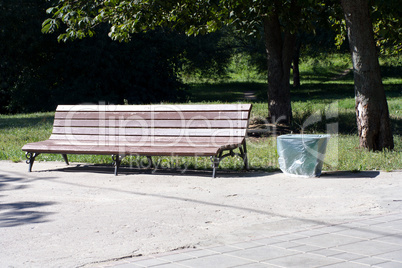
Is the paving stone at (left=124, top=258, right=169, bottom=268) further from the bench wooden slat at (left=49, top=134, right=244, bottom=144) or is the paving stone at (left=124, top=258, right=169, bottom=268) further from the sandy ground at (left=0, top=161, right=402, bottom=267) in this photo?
the bench wooden slat at (left=49, top=134, right=244, bottom=144)

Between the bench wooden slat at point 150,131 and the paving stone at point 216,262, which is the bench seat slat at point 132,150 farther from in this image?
the paving stone at point 216,262

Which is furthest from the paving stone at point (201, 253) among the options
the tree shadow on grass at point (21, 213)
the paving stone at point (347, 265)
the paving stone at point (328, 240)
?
the tree shadow on grass at point (21, 213)

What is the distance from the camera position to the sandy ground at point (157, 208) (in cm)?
444

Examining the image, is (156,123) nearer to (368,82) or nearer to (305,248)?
(368,82)

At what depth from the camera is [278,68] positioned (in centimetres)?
1280

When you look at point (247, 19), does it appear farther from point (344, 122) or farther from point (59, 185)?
point (59, 185)

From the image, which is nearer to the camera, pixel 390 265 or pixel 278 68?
pixel 390 265

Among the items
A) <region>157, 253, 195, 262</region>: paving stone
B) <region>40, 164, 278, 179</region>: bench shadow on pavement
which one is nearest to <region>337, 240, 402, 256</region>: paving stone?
<region>157, 253, 195, 262</region>: paving stone

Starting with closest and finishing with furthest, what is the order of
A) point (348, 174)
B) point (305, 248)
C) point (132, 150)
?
point (305, 248)
point (348, 174)
point (132, 150)

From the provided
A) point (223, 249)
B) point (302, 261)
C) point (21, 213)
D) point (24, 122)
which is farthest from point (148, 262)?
point (24, 122)

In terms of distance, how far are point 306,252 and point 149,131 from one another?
497 cm

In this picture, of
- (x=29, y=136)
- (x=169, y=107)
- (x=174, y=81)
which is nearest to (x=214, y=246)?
(x=169, y=107)

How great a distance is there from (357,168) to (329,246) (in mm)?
3779

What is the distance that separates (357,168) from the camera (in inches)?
304
